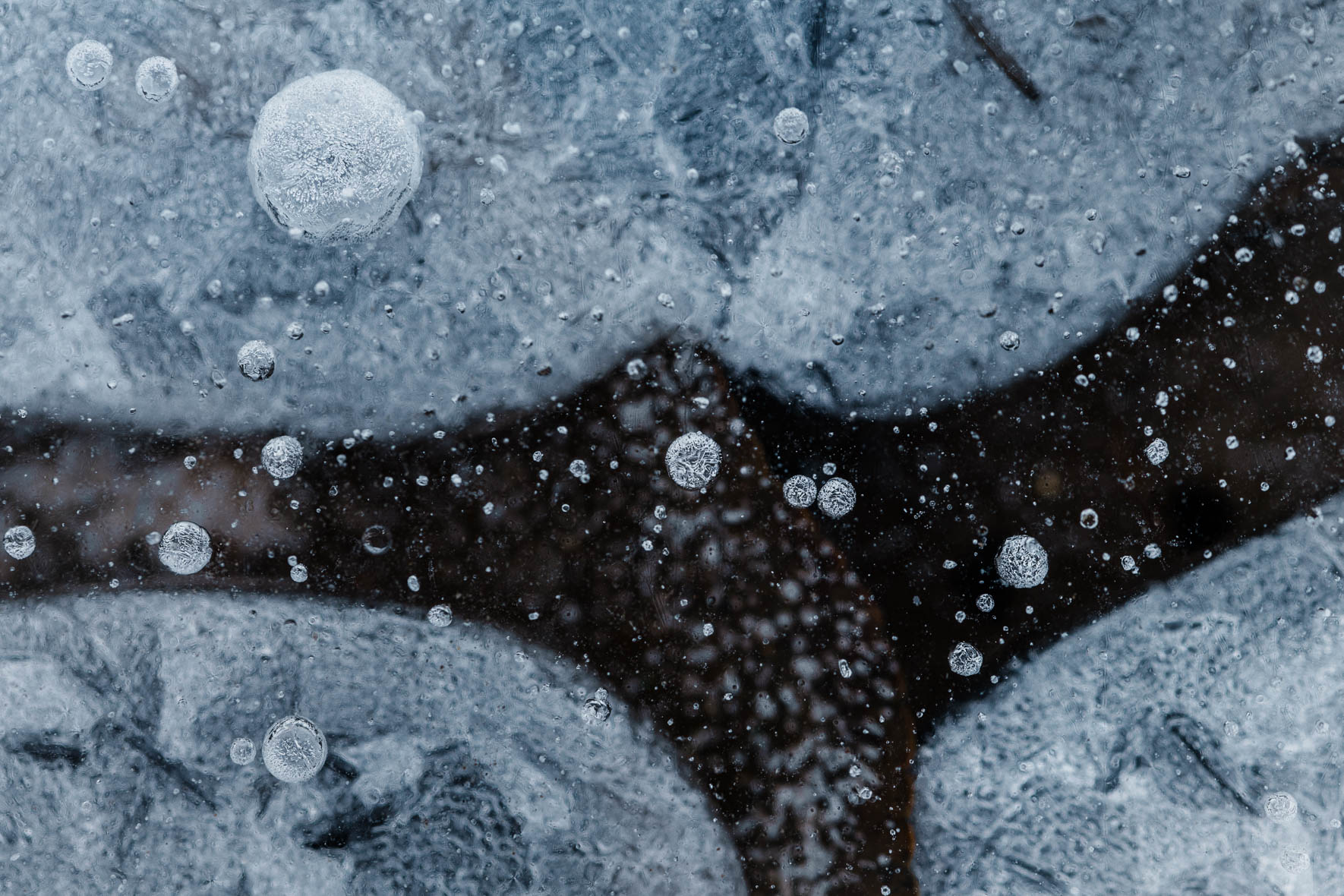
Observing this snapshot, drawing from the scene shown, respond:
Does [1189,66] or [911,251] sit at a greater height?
[1189,66]

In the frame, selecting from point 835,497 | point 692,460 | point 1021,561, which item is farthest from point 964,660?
point 692,460

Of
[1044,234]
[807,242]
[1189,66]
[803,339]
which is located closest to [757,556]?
[803,339]

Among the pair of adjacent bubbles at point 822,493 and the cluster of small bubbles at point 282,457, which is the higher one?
the cluster of small bubbles at point 282,457

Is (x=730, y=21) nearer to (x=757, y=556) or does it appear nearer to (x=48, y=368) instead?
(x=757, y=556)

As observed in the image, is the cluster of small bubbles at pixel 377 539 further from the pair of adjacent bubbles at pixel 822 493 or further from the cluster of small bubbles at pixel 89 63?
the cluster of small bubbles at pixel 89 63

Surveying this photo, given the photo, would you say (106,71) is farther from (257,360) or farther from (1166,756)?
(1166,756)

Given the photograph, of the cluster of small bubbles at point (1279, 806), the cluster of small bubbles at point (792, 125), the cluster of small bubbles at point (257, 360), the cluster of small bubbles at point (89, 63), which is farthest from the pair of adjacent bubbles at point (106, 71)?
the cluster of small bubbles at point (1279, 806)
